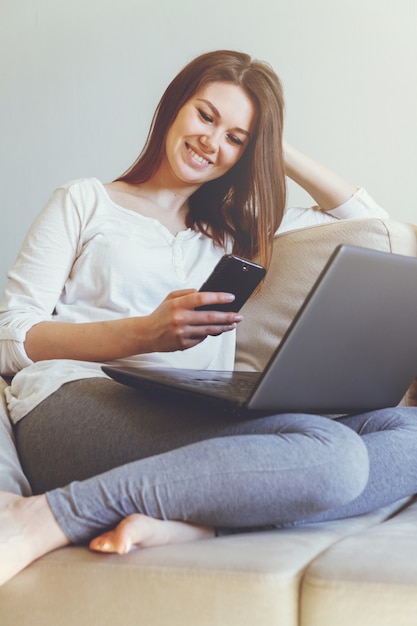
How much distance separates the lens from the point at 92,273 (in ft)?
4.56

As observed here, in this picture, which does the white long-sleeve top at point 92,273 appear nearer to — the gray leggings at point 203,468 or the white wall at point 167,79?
the gray leggings at point 203,468

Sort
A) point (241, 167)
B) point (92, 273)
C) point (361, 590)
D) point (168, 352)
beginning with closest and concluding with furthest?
point (361, 590) → point (168, 352) → point (92, 273) → point (241, 167)

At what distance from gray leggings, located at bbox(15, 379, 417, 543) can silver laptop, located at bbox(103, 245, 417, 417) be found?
0.04 m

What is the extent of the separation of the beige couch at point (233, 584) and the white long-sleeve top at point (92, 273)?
492 mm

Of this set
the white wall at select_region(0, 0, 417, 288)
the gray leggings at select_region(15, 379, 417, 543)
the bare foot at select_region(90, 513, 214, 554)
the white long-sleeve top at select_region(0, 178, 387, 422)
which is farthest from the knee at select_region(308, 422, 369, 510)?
the white wall at select_region(0, 0, 417, 288)

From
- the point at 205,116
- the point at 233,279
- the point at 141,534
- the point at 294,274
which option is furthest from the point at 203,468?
the point at 205,116

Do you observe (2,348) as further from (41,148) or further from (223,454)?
(41,148)

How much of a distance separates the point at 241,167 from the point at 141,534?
1.00 metres

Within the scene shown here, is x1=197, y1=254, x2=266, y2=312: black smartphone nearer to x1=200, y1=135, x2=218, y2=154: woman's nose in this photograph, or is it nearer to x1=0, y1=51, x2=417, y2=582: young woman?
x1=0, y1=51, x2=417, y2=582: young woman

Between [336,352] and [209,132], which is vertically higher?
[209,132]

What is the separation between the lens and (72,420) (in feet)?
3.42

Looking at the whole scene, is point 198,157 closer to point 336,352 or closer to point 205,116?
point 205,116

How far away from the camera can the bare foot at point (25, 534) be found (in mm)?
801

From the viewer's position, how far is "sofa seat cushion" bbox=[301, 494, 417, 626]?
716 mm
